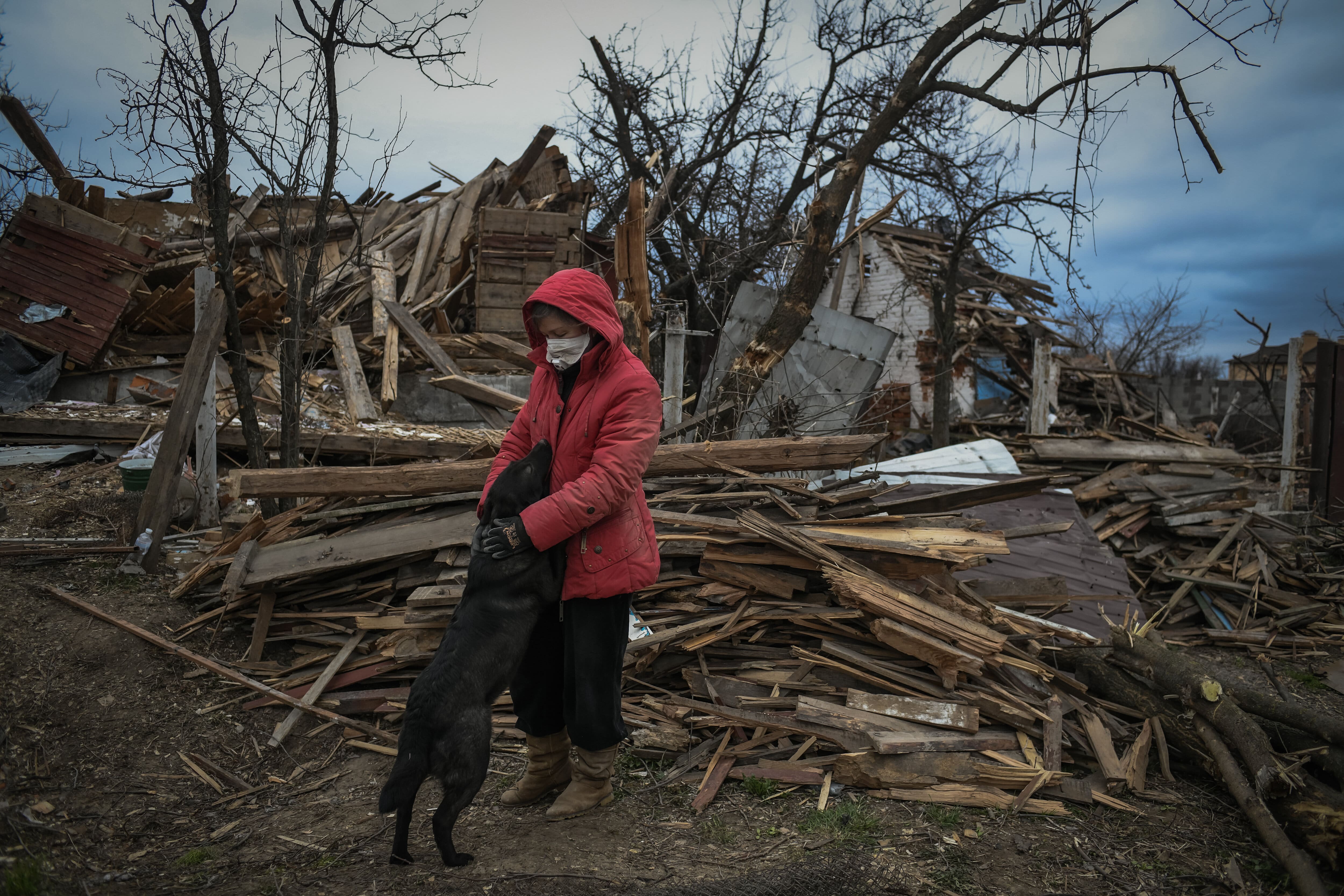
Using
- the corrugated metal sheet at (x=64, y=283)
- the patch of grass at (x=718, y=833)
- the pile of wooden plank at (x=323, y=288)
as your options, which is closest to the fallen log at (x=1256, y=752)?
the patch of grass at (x=718, y=833)

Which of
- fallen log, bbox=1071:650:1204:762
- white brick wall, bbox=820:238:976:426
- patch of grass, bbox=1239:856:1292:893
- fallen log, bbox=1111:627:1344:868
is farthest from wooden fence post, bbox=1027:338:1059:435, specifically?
patch of grass, bbox=1239:856:1292:893

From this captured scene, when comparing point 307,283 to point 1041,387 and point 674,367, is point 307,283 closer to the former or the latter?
point 674,367

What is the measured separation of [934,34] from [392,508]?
24.5 feet

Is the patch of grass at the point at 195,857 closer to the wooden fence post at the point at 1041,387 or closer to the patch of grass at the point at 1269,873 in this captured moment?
the patch of grass at the point at 1269,873

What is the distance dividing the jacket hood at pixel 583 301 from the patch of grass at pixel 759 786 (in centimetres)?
223

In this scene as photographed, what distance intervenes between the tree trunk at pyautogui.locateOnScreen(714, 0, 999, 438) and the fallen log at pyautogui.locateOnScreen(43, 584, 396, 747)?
4.78 m

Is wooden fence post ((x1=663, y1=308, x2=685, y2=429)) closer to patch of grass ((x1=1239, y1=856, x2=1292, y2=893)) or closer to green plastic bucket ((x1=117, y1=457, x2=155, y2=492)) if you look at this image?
green plastic bucket ((x1=117, y1=457, x2=155, y2=492))

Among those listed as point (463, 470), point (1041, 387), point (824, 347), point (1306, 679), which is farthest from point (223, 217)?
point (1041, 387)

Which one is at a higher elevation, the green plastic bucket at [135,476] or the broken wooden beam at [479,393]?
the broken wooden beam at [479,393]

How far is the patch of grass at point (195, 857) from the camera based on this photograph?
311 centimetres

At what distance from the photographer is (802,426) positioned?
8516 millimetres

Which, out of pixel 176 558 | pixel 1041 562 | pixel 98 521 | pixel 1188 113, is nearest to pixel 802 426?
pixel 1041 562

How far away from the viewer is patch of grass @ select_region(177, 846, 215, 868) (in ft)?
10.2

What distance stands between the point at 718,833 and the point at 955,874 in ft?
3.24
